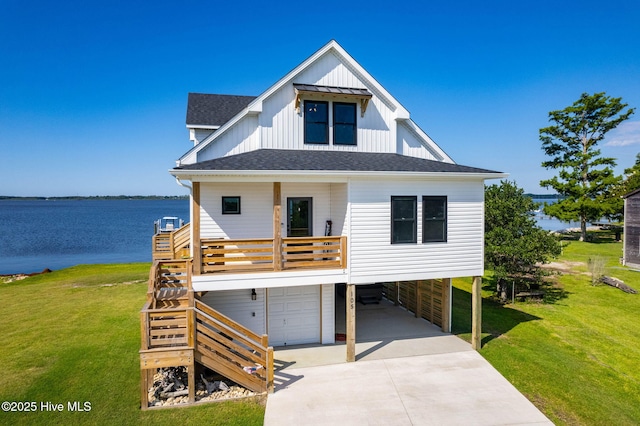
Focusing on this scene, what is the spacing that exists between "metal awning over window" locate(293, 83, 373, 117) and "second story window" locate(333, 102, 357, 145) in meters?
0.37

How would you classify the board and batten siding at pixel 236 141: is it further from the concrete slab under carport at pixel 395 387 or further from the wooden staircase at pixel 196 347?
the concrete slab under carport at pixel 395 387

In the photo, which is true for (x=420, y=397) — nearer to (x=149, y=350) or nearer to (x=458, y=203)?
(x=458, y=203)

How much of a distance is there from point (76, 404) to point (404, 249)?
9.63 metres

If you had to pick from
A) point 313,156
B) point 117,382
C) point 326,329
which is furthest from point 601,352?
point 117,382

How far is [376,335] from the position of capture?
13234mm

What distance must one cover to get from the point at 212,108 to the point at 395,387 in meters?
12.9

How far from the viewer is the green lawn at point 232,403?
8.42m

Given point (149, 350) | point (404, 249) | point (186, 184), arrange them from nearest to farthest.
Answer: point (149, 350)
point (404, 249)
point (186, 184)

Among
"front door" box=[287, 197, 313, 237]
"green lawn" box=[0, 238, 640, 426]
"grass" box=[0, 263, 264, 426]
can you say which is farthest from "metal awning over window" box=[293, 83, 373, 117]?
"grass" box=[0, 263, 264, 426]

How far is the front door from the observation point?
41.5ft

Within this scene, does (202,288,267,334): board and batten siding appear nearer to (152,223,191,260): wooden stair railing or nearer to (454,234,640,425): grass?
(152,223,191,260): wooden stair railing

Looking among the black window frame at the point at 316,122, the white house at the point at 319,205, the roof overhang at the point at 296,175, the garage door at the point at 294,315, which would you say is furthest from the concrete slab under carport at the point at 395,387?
the black window frame at the point at 316,122

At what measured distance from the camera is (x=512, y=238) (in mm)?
17172

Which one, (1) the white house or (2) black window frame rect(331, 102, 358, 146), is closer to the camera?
(1) the white house
